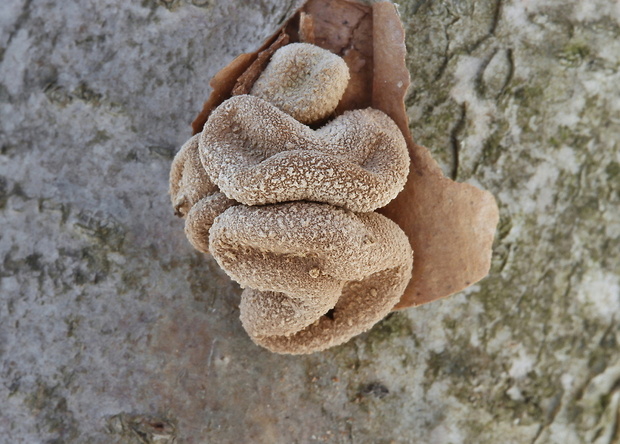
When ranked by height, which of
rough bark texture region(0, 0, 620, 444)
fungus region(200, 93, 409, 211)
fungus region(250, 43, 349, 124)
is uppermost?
fungus region(250, 43, 349, 124)

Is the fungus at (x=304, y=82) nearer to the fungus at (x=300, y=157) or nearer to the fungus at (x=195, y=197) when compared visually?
the fungus at (x=300, y=157)

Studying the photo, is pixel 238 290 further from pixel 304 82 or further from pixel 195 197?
pixel 304 82

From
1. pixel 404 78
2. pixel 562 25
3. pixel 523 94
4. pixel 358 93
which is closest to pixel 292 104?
pixel 358 93

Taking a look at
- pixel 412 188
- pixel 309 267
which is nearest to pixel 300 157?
pixel 309 267

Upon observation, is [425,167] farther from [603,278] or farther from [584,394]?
[584,394]

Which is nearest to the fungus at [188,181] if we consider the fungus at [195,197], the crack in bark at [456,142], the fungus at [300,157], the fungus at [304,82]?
the fungus at [195,197]

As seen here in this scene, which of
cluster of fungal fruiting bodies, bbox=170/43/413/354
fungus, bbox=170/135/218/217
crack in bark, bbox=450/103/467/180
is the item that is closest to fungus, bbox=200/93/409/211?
cluster of fungal fruiting bodies, bbox=170/43/413/354

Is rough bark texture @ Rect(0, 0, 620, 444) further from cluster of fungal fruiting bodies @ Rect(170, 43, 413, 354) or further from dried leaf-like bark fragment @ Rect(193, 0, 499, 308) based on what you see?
cluster of fungal fruiting bodies @ Rect(170, 43, 413, 354)
